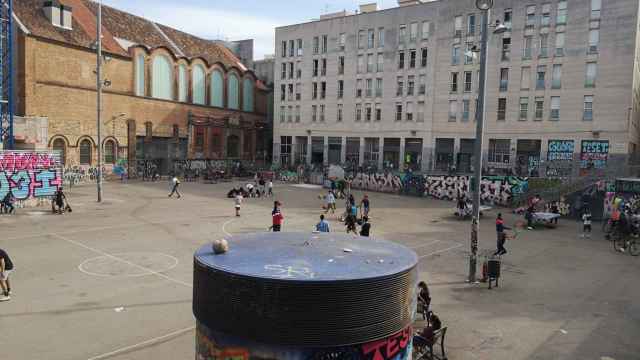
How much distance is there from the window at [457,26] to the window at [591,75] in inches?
544

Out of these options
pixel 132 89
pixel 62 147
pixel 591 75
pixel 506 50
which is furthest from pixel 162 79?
pixel 591 75

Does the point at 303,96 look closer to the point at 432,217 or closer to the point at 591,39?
the point at 591,39

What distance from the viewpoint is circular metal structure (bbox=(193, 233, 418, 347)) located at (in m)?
5.47

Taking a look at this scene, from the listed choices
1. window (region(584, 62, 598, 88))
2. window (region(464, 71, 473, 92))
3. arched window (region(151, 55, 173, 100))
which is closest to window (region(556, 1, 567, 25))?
window (region(584, 62, 598, 88))

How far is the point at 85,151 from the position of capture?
47.2m

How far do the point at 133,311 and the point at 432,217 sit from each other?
2256 cm

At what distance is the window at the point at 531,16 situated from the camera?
48.4m

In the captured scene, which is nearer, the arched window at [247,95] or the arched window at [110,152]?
the arched window at [110,152]

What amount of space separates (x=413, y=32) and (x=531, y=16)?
13.3 metres

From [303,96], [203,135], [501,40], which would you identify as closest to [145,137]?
[203,135]

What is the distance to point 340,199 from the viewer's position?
132ft

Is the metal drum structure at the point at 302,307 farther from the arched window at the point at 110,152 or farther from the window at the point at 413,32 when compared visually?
the window at the point at 413,32


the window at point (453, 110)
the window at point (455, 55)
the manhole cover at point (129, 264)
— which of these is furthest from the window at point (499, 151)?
the manhole cover at point (129, 264)

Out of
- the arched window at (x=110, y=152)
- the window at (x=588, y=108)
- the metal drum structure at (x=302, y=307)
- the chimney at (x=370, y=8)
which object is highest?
the chimney at (x=370, y=8)
